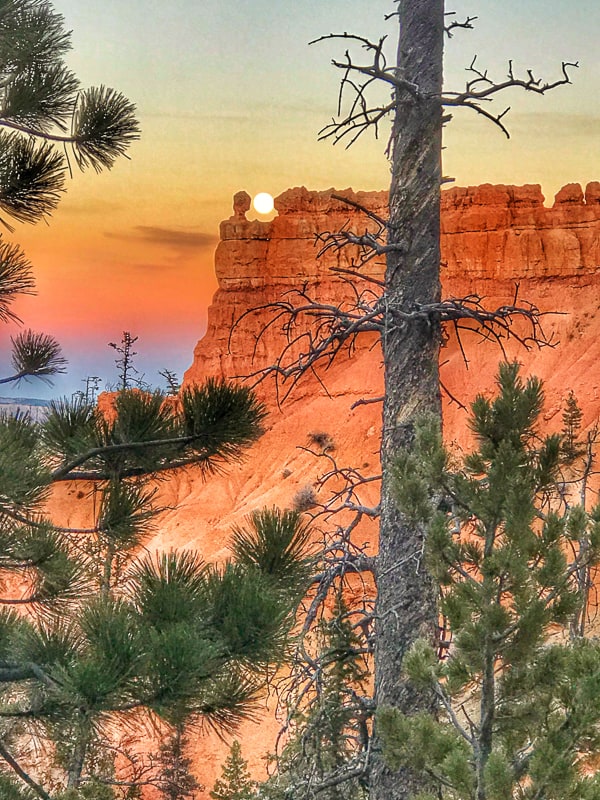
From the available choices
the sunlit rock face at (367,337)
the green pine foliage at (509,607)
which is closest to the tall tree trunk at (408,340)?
the green pine foliage at (509,607)

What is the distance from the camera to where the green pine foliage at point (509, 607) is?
4.96m

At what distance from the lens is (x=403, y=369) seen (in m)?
6.52

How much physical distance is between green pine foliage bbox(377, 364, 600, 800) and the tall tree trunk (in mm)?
813

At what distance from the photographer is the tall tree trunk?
6336mm

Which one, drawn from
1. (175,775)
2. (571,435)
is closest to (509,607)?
(571,435)

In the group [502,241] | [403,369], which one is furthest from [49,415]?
[502,241]

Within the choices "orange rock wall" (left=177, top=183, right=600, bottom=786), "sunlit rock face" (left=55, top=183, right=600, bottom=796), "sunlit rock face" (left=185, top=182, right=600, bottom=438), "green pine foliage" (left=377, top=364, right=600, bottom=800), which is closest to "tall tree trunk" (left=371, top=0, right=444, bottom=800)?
"green pine foliage" (left=377, top=364, right=600, bottom=800)

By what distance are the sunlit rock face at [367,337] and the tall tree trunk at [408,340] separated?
36718 mm

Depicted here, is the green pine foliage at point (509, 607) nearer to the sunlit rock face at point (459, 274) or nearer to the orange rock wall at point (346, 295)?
the orange rock wall at point (346, 295)

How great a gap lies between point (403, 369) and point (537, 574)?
195 cm

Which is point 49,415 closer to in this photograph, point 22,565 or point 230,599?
point 22,565

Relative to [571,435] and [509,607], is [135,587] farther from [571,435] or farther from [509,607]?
[571,435]

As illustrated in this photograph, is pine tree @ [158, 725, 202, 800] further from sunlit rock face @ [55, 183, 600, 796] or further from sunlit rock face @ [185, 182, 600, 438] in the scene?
sunlit rock face @ [185, 182, 600, 438]

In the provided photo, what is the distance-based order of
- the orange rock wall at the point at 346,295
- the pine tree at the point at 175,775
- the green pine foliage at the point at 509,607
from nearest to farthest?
the green pine foliage at the point at 509,607 < the pine tree at the point at 175,775 < the orange rock wall at the point at 346,295
